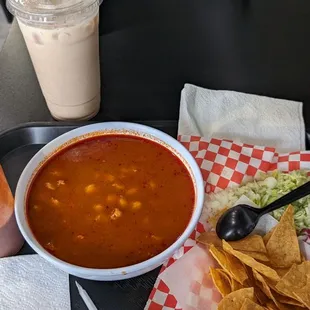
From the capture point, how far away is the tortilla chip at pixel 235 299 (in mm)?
1232

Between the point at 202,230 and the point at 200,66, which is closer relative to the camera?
the point at 202,230

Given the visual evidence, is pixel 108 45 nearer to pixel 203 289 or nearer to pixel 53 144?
pixel 53 144

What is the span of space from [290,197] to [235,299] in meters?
0.33

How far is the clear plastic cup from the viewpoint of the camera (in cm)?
143

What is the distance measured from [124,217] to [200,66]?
776 mm

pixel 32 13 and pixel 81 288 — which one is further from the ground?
pixel 32 13

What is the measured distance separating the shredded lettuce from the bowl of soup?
12 cm

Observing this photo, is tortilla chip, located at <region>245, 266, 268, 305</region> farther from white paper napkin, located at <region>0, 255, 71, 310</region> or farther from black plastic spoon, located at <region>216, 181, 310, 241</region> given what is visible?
white paper napkin, located at <region>0, 255, 71, 310</region>

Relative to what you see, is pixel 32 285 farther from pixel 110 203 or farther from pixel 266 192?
pixel 266 192

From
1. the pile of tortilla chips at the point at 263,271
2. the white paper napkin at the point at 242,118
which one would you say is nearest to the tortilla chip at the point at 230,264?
the pile of tortilla chips at the point at 263,271

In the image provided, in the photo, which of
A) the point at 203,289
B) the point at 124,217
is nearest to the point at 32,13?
the point at 124,217

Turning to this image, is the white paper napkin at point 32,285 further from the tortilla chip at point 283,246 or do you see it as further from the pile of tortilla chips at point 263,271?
the tortilla chip at point 283,246

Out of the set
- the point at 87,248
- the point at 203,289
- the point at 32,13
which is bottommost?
the point at 203,289

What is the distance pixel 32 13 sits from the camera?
4.67 feet
